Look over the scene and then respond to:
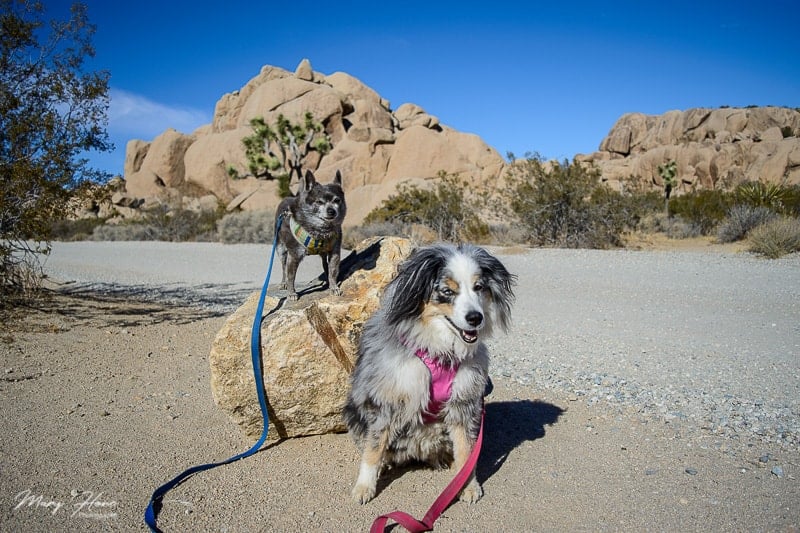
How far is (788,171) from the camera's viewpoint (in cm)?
4622

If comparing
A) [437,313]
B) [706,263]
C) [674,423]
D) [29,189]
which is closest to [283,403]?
[437,313]

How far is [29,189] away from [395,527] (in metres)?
8.25

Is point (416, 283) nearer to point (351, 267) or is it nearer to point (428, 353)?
point (428, 353)

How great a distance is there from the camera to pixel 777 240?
613 inches

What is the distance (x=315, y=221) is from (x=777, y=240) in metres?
16.3

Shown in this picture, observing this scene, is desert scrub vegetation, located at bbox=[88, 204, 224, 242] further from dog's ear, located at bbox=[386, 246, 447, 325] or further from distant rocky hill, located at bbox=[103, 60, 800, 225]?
dog's ear, located at bbox=[386, 246, 447, 325]

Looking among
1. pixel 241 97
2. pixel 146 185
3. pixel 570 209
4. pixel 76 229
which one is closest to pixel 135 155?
pixel 146 185

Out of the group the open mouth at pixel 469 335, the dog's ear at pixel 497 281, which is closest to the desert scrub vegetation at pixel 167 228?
the dog's ear at pixel 497 281

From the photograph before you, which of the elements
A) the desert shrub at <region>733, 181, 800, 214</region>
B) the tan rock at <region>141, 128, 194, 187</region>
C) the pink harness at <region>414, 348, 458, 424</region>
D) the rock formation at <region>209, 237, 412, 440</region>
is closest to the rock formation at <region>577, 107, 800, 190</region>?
the desert shrub at <region>733, 181, 800, 214</region>

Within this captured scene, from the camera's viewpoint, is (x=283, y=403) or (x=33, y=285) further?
(x=33, y=285)

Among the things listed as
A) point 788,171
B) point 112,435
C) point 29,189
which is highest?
point 788,171

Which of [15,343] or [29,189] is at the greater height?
[29,189]

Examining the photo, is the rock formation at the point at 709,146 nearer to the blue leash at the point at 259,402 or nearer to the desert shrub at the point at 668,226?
the desert shrub at the point at 668,226

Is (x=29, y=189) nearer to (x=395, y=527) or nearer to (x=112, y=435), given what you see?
(x=112, y=435)
